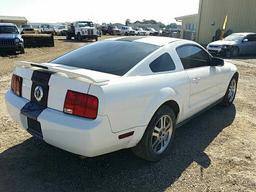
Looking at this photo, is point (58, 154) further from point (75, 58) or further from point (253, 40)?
point (253, 40)

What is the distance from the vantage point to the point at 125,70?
12.2 ft

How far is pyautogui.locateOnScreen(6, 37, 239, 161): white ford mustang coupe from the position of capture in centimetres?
319

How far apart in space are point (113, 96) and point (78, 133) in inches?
19.5

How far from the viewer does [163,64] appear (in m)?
4.21

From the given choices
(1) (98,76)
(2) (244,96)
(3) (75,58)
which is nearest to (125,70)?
(1) (98,76)

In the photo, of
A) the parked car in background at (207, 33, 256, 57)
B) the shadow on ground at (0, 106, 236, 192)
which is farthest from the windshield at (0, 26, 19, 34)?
the shadow on ground at (0, 106, 236, 192)

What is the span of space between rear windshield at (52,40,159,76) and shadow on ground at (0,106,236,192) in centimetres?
114

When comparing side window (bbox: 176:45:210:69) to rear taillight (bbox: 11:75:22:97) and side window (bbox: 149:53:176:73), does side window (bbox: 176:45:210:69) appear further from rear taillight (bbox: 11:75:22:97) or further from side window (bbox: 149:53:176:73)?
rear taillight (bbox: 11:75:22:97)

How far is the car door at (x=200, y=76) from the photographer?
4.69 m

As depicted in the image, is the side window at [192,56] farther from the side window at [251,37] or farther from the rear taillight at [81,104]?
the side window at [251,37]

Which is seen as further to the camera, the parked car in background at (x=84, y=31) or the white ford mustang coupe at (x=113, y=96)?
the parked car in background at (x=84, y=31)

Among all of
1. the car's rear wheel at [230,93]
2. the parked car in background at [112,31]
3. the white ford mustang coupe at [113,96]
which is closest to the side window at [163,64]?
the white ford mustang coupe at [113,96]

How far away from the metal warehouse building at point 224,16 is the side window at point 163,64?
81.6 feet

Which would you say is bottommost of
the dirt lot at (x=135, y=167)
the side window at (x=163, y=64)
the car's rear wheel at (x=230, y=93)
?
the dirt lot at (x=135, y=167)
